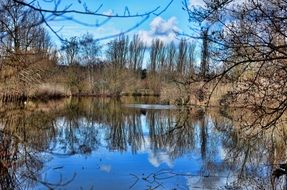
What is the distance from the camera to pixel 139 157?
10414mm

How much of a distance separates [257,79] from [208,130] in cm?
1011

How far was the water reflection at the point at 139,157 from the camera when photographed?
7.24 metres

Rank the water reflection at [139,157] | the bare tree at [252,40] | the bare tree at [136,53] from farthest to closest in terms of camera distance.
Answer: the bare tree at [136,53], the water reflection at [139,157], the bare tree at [252,40]

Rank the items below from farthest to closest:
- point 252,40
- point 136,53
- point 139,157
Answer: point 136,53 → point 139,157 → point 252,40

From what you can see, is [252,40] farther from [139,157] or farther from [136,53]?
[136,53]

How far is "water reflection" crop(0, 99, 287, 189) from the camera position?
724 cm

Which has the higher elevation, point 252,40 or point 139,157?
point 252,40

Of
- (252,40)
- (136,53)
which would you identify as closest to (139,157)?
(252,40)

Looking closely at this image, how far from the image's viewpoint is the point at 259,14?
17.6 ft

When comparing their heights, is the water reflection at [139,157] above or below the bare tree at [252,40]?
below

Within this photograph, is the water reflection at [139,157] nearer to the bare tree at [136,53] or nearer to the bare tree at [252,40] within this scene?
the bare tree at [252,40]

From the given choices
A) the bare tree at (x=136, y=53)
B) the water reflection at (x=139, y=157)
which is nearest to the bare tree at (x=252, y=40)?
the water reflection at (x=139, y=157)

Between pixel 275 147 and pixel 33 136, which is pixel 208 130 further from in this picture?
pixel 33 136

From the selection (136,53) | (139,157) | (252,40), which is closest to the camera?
(252,40)
